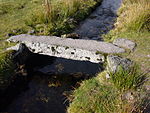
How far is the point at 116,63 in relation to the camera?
4590 millimetres

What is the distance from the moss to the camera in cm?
482

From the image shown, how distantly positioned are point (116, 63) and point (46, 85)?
1671 mm

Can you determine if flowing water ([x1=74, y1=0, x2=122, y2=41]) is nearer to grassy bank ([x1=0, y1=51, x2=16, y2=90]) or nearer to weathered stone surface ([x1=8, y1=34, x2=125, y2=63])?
weathered stone surface ([x1=8, y1=34, x2=125, y2=63])

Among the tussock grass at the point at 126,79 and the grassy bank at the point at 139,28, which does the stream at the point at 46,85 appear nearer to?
the tussock grass at the point at 126,79

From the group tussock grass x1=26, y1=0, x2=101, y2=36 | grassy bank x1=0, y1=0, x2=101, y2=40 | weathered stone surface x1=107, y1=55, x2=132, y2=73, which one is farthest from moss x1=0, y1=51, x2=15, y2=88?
weathered stone surface x1=107, y1=55, x2=132, y2=73

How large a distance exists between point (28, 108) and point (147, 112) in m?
2.24

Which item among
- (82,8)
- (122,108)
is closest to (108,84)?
(122,108)

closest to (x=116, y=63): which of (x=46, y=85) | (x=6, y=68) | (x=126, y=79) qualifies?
(x=126, y=79)

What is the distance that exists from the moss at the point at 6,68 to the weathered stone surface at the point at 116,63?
7.19ft

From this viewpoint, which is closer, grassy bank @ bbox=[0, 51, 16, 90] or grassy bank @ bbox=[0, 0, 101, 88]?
grassy bank @ bbox=[0, 51, 16, 90]

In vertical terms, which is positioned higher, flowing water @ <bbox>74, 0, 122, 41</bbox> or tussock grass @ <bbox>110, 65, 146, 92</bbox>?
tussock grass @ <bbox>110, 65, 146, 92</bbox>

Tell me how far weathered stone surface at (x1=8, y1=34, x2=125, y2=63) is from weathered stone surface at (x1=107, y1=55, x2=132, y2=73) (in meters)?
0.39

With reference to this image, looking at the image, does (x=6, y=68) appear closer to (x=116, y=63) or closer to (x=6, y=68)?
(x=6, y=68)

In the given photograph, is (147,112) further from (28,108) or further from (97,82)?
(28,108)
